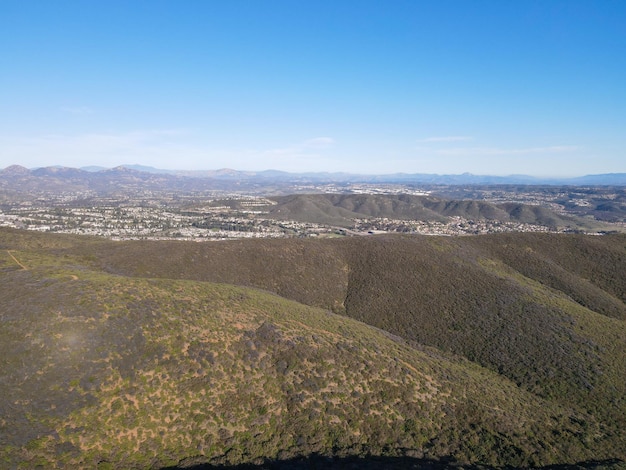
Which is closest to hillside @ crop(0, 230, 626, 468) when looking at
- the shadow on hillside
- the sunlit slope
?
the sunlit slope

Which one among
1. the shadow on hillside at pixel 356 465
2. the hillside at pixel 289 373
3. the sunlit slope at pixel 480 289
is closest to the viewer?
the shadow on hillside at pixel 356 465

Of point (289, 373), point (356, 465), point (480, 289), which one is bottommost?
point (356, 465)

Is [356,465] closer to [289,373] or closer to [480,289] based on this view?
[289,373]

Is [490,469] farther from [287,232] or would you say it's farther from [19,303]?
[287,232]

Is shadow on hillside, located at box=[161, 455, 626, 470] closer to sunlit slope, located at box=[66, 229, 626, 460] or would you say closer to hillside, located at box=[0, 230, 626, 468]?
hillside, located at box=[0, 230, 626, 468]

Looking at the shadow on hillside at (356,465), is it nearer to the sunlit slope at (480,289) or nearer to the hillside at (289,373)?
the hillside at (289,373)

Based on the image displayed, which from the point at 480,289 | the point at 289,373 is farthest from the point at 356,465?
the point at 480,289

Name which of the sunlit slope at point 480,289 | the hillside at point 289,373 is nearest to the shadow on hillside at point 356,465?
the hillside at point 289,373

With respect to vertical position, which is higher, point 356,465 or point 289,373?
point 289,373

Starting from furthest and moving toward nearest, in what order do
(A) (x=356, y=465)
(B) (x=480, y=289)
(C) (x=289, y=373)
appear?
(B) (x=480, y=289) → (C) (x=289, y=373) → (A) (x=356, y=465)
